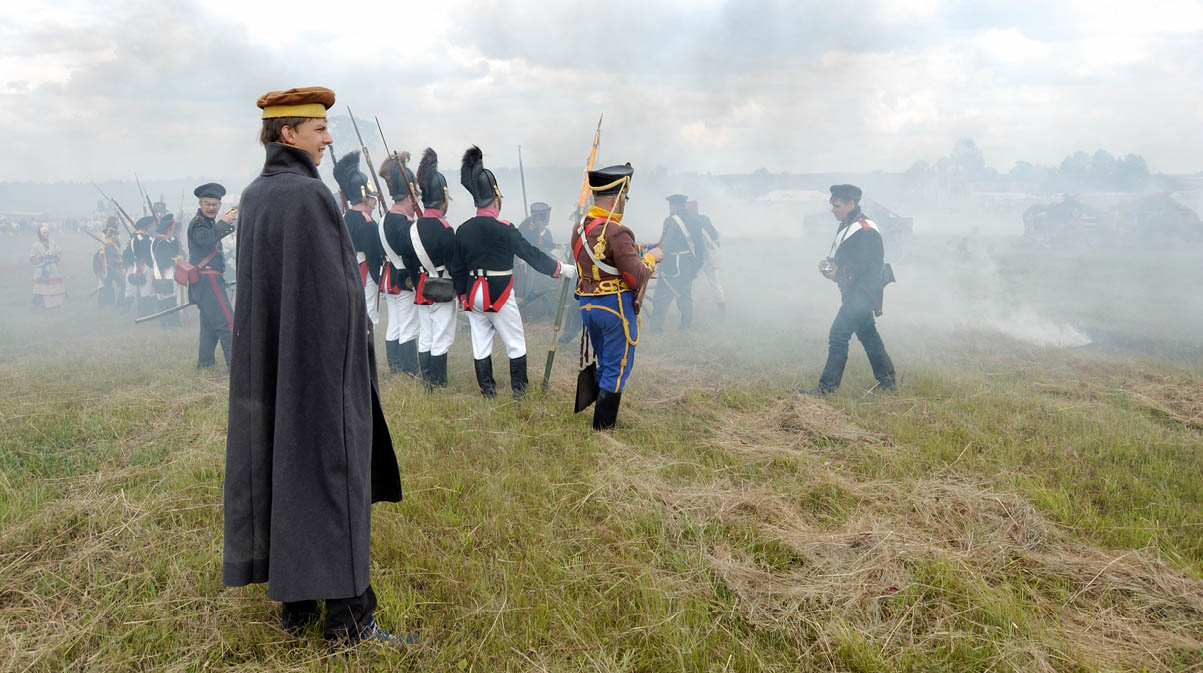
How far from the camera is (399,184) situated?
251 inches

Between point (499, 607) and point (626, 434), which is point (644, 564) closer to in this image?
point (499, 607)

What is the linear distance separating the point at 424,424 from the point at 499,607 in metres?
2.31

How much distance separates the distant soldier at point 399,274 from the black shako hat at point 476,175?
1028 millimetres

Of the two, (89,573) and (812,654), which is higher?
(89,573)

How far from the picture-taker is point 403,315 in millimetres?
6559

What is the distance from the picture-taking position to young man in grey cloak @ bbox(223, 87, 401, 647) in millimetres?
1916

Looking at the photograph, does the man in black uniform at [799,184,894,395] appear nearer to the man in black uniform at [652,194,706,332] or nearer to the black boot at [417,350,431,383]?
the black boot at [417,350,431,383]

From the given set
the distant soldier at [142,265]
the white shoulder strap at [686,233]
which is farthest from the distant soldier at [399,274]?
the distant soldier at [142,265]

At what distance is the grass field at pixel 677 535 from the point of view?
2.33 m

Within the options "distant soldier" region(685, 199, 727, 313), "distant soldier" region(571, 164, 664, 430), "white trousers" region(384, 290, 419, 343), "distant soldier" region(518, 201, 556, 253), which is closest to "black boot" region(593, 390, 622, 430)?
"distant soldier" region(571, 164, 664, 430)

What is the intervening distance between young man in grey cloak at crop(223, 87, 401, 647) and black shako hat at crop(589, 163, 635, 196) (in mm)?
2381

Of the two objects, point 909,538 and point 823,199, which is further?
point 823,199

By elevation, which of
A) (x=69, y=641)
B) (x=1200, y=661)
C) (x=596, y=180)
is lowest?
(x=1200, y=661)

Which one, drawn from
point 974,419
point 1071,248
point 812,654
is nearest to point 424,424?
point 812,654
